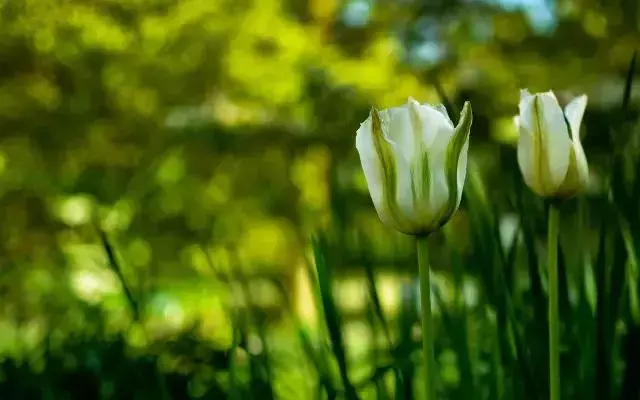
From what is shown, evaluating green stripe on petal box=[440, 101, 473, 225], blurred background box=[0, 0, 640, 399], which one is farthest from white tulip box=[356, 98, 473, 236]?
blurred background box=[0, 0, 640, 399]

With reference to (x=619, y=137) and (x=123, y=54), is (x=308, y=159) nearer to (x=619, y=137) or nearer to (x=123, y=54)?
(x=123, y=54)

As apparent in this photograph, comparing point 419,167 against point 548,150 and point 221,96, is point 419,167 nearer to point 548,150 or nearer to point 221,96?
point 548,150

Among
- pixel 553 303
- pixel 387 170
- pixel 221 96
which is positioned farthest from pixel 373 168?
pixel 221 96

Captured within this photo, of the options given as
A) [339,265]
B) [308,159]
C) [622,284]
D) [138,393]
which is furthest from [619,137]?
[308,159]

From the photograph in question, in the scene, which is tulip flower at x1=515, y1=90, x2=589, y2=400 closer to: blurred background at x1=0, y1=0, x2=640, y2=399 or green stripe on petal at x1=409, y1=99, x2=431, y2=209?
green stripe on petal at x1=409, y1=99, x2=431, y2=209

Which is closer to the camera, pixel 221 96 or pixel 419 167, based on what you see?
pixel 419 167
